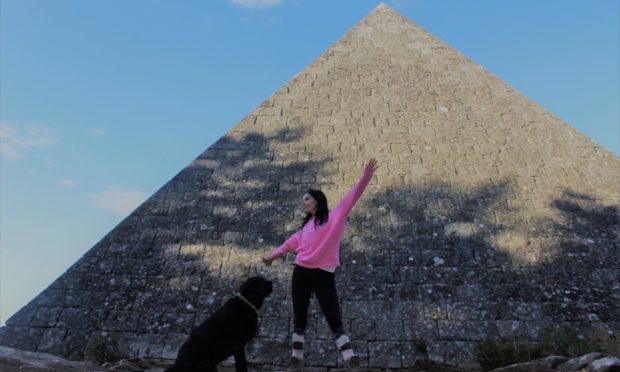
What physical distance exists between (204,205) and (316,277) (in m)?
2.93

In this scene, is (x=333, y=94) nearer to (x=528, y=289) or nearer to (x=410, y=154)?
(x=410, y=154)

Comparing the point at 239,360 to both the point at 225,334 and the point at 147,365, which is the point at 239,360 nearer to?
the point at 225,334

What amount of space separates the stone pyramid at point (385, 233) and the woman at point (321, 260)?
47.2 inches

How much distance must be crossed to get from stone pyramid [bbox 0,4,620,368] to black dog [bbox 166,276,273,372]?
1535 millimetres

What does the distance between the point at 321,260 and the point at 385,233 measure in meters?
2.34

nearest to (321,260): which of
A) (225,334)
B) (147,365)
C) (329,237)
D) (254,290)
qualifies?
(329,237)

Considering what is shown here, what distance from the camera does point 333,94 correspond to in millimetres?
8172

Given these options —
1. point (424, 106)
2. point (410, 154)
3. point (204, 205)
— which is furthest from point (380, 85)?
point (204, 205)

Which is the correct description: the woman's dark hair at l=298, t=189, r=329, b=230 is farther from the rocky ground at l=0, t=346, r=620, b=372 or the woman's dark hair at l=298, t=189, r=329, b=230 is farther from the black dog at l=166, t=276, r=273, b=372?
the rocky ground at l=0, t=346, r=620, b=372

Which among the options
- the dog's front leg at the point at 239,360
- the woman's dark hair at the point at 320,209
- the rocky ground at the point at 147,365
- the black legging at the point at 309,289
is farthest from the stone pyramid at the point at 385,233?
the woman's dark hair at the point at 320,209

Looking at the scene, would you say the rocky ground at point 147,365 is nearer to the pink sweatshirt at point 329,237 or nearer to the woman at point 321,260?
the woman at point 321,260

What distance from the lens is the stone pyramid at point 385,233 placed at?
5.20m

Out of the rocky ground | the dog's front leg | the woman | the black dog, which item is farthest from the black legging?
the rocky ground

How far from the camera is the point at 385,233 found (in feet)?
20.0
